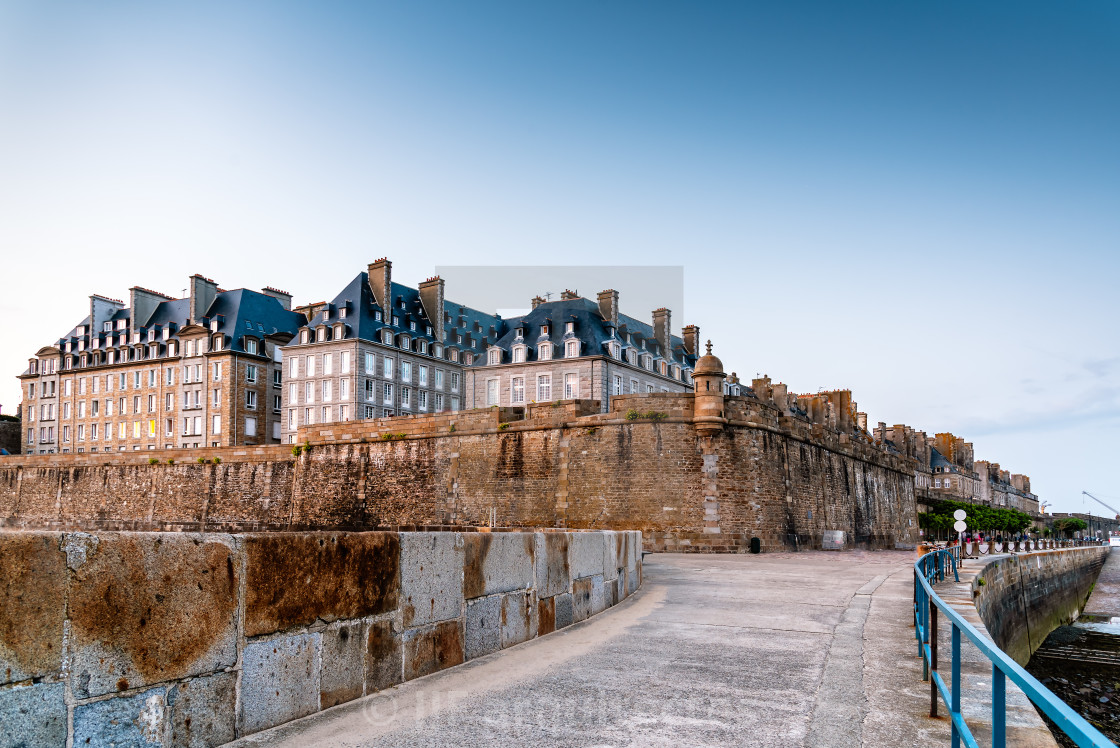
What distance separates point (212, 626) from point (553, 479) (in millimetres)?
23058

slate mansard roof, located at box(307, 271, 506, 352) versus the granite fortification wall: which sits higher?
slate mansard roof, located at box(307, 271, 506, 352)

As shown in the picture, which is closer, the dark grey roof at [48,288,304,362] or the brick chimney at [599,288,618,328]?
the brick chimney at [599,288,618,328]

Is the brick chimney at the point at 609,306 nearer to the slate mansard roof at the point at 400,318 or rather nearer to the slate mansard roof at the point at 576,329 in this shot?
the slate mansard roof at the point at 576,329

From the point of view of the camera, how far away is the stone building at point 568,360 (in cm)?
4578

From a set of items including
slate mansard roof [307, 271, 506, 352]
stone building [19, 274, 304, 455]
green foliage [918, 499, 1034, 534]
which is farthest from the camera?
stone building [19, 274, 304, 455]

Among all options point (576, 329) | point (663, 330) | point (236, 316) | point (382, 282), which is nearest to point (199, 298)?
point (236, 316)

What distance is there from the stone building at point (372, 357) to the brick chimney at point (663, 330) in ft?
44.8

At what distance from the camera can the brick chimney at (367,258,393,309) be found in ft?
169

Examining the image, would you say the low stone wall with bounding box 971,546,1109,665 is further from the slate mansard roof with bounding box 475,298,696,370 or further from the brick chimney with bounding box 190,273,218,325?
the brick chimney with bounding box 190,273,218,325

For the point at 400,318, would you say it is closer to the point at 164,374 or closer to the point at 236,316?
the point at 236,316

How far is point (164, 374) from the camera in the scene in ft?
185

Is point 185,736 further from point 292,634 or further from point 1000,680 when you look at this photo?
point 1000,680

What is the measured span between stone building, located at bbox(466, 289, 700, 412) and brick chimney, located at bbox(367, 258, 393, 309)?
7.46 meters

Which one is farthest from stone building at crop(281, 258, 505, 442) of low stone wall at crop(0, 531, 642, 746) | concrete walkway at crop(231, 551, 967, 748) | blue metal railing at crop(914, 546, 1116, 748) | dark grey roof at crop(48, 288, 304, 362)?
blue metal railing at crop(914, 546, 1116, 748)
